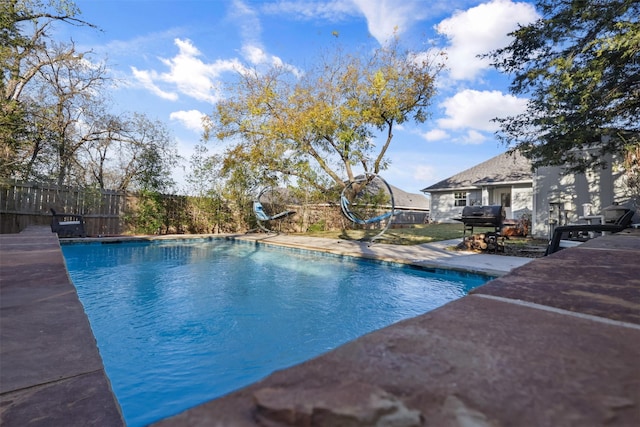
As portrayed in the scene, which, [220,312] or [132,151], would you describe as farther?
[132,151]

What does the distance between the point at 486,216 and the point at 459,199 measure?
13643mm

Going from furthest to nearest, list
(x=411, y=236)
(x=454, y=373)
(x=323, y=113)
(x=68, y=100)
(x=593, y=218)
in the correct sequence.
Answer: (x=411, y=236)
(x=323, y=113)
(x=68, y=100)
(x=593, y=218)
(x=454, y=373)

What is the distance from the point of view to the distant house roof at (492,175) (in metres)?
16.2

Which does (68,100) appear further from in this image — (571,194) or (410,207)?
(410,207)

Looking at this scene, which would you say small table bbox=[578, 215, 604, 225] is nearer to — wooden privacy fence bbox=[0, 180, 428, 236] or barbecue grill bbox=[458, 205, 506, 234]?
barbecue grill bbox=[458, 205, 506, 234]

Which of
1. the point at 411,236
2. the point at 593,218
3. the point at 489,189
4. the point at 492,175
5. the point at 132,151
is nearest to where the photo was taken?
the point at 593,218

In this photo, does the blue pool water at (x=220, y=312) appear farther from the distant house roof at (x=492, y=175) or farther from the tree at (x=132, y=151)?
the distant house roof at (x=492, y=175)

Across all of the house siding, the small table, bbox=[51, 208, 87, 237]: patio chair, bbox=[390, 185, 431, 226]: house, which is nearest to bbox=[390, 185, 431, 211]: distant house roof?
bbox=[390, 185, 431, 226]: house

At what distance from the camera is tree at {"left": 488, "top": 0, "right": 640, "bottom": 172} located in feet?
20.2

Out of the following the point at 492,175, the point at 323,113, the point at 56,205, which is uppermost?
the point at 323,113

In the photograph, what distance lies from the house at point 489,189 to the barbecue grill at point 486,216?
7789 millimetres

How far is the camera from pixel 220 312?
3895 mm

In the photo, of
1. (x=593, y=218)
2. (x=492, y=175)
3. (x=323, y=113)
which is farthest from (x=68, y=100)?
(x=492, y=175)

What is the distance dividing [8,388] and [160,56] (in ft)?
39.5
